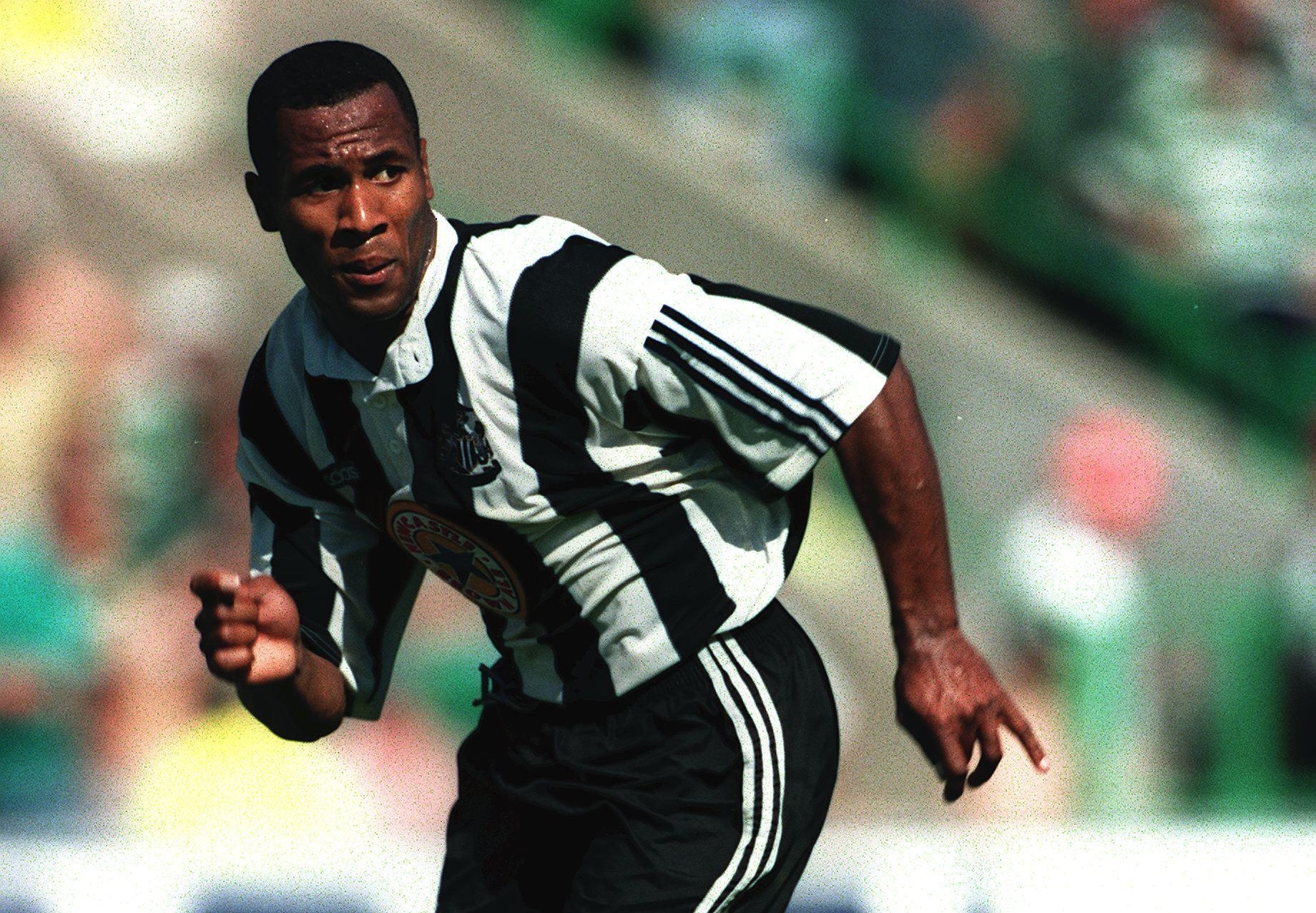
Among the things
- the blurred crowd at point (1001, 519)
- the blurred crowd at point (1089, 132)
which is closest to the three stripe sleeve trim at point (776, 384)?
the blurred crowd at point (1001, 519)

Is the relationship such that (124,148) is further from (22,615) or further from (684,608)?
(684,608)

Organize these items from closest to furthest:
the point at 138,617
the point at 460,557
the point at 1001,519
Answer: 1. the point at 460,557
2. the point at 138,617
3. the point at 1001,519

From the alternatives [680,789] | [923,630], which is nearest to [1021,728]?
[923,630]

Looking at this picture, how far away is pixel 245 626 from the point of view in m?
2.36

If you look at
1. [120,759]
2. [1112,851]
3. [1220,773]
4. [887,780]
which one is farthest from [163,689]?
[1220,773]

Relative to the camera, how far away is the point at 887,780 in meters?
6.42

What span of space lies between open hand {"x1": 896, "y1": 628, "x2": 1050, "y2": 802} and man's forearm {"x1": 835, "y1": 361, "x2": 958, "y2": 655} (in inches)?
1.6

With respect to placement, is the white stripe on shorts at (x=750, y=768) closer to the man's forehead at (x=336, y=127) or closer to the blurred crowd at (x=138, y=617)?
the man's forehead at (x=336, y=127)

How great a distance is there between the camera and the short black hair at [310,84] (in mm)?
2457

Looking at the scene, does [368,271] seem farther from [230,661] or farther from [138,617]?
[138,617]

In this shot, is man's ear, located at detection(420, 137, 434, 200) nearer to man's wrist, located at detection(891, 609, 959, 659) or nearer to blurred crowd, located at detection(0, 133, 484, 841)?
man's wrist, located at detection(891, 609, 959, 659)

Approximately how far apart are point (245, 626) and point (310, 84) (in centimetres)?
75

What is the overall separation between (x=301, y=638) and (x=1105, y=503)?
13.7ft

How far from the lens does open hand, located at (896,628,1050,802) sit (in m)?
2.58
